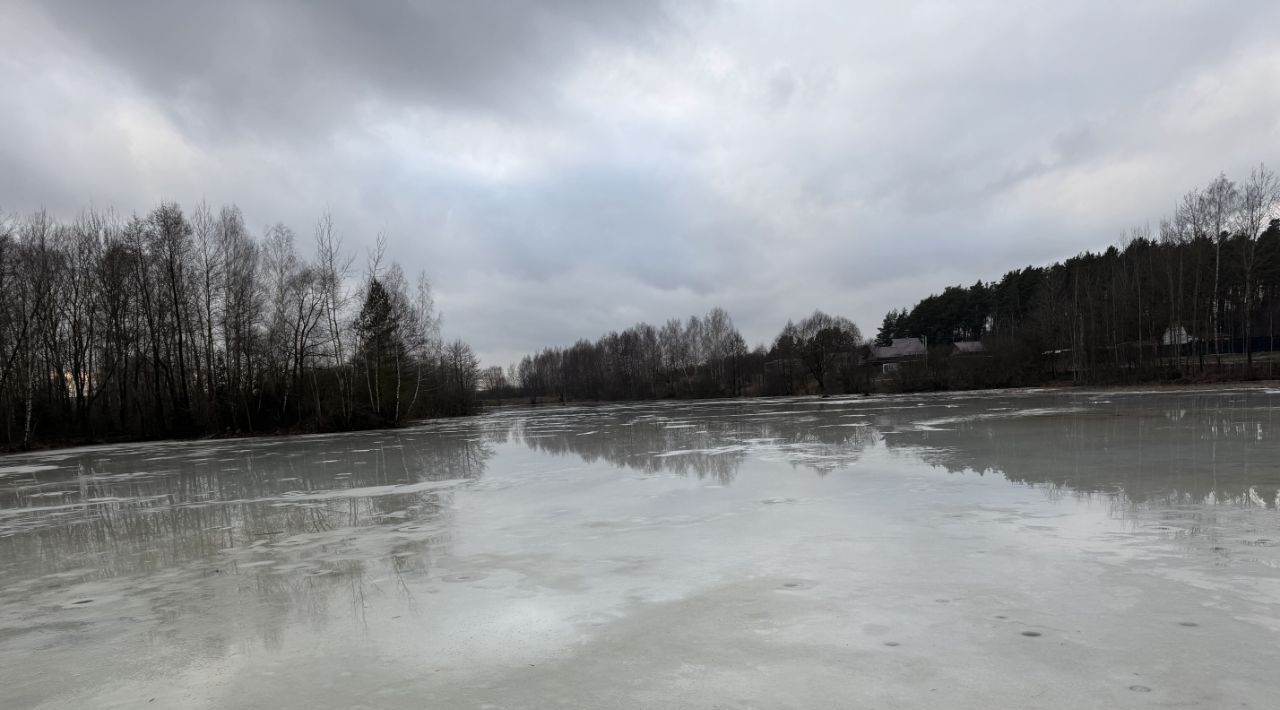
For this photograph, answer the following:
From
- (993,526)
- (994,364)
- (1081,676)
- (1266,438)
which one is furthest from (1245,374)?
(1081,676)

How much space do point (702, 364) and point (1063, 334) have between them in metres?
43.4

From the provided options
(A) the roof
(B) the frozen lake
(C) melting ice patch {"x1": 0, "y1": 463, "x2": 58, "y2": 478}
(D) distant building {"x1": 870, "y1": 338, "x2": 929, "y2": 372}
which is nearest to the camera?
(B) the frozen lake

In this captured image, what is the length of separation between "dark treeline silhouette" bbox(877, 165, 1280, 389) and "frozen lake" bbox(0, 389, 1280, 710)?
1659 inches

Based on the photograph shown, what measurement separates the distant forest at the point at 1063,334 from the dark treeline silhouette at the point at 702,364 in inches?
8.6

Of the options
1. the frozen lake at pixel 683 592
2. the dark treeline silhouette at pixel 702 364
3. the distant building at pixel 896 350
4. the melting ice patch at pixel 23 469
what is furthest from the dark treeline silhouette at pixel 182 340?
the distant building at pixel 896 350

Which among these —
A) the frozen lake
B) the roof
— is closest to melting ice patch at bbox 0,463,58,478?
the frozen lake

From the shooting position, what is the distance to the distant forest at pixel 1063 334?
4172cm

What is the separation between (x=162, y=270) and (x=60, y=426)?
8.95m

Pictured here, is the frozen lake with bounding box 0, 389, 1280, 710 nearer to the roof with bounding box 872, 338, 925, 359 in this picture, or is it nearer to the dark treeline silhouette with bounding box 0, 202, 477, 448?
the dark treeline silhouette with bounding box 0, 202, 477, 448

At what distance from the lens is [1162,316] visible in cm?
4631

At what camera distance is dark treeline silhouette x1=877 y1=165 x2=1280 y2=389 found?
40.8 m

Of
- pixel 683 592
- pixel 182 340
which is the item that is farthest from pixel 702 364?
pixel 683 592

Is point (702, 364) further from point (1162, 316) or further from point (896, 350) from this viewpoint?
point (1162, 316)

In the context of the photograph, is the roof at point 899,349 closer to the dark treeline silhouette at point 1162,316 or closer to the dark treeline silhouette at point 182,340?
the dark treeline silhouette at point 1162,316
